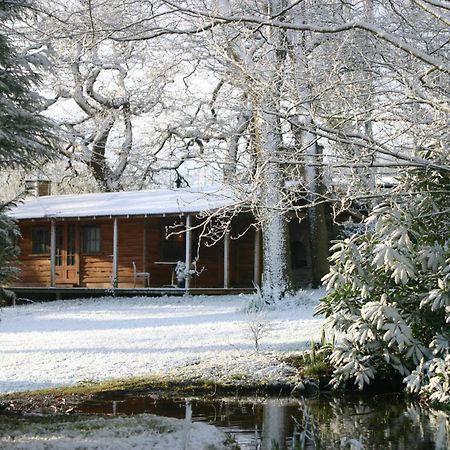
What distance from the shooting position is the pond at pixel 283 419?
7.87 meters

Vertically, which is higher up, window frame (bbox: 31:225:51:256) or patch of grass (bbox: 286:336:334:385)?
window frame (bbox: 31:225:51:256)

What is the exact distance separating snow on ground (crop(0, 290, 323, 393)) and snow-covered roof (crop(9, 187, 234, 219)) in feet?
10.3

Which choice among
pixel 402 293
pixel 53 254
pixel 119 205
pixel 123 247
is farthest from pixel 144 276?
pixel 402 293

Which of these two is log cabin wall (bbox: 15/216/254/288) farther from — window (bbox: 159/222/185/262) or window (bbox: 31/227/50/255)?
window (bbox: 31/227/50/255)

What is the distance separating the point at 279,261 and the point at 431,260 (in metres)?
9.34

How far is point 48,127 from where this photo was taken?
11.8m

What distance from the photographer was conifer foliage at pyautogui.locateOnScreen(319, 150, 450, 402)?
9.89m

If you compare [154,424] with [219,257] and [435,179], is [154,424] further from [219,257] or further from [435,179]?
[219,257]

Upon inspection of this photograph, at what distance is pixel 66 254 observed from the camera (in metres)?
26.1

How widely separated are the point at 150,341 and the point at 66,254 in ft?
42.0

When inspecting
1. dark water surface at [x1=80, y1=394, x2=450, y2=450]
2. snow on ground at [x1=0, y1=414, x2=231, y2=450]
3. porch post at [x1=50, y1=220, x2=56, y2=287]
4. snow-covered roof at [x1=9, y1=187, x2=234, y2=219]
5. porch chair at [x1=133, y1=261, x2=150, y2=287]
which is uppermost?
snow-covered roof at [x1=9, y1=187, x2=234, y2=219]

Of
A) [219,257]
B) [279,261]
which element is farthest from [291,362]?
[219,257]

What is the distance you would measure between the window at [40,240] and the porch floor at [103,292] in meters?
1.59

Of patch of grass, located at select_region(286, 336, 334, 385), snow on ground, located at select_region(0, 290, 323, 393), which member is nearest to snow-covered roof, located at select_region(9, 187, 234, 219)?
snow on ground, located at select_region(0, 290, 323, 393)
